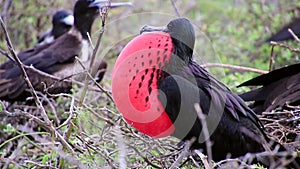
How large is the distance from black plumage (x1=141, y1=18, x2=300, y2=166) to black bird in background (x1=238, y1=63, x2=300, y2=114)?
0.33m

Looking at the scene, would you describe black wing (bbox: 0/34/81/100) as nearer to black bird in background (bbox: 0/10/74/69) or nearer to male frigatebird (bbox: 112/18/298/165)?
black bird in background (bbox: 0/10/74/69)

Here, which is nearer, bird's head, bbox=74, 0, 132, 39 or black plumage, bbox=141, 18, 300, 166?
black plumage, bbox=141, 18, 300, 166

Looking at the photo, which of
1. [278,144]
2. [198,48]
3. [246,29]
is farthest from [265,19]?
[278,144]

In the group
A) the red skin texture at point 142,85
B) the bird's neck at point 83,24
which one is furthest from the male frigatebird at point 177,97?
the bird's neck at point 83,24

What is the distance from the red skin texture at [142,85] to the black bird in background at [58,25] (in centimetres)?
236

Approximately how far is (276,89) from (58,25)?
224 centimetres

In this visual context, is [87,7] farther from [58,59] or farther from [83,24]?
[58,59]

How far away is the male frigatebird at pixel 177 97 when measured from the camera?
229 cm

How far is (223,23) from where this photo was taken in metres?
5.70

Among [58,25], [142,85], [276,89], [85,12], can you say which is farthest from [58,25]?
[142,85]

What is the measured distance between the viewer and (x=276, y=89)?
2855 millimetres

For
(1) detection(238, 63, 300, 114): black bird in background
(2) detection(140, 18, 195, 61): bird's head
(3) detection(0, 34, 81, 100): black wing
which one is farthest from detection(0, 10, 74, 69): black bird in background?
(2) detection(140, 18, 195, 61): bird's head

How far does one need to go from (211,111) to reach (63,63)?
181 centimetres

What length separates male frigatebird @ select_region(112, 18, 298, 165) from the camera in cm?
229
